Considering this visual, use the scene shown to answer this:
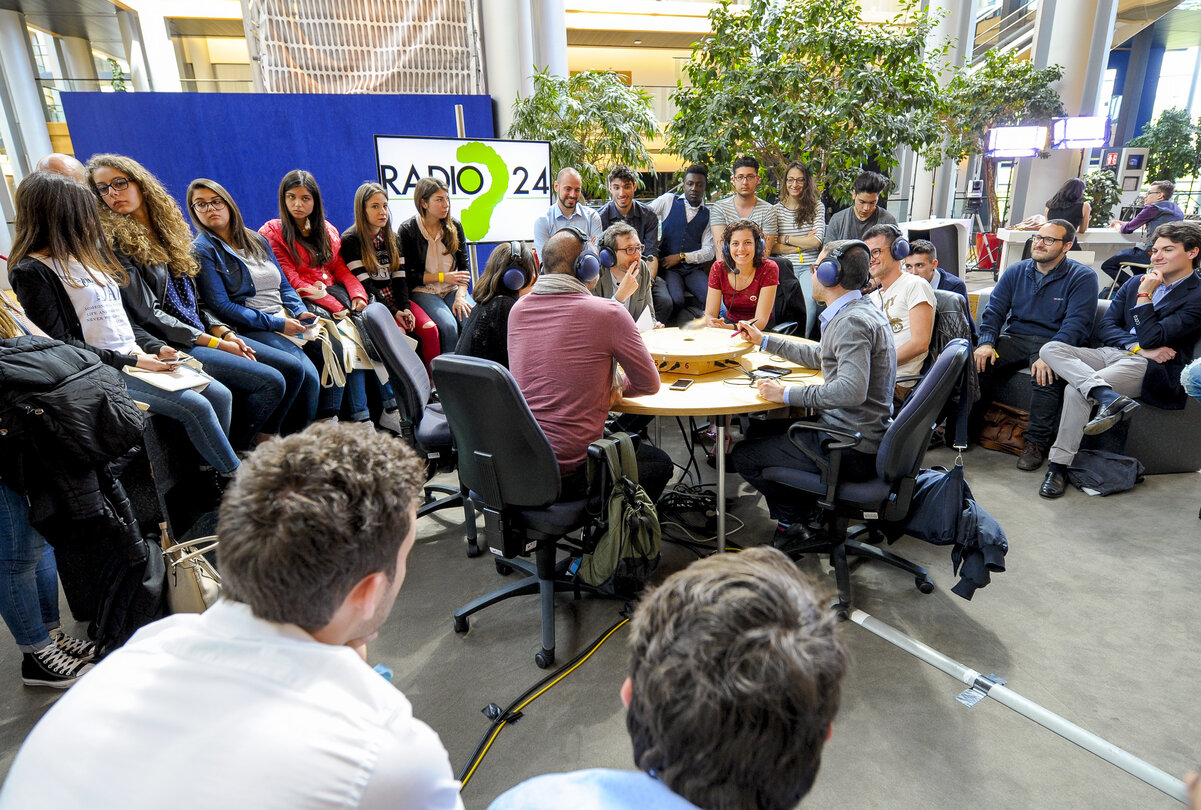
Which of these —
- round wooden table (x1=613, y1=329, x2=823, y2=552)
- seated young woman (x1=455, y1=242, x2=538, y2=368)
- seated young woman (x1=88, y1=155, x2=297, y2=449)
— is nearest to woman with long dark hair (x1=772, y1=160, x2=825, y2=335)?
round wooden table (x1=613, y1=329, x2=823, y2=552)

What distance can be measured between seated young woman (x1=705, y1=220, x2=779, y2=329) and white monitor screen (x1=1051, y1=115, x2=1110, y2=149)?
7.39 metres

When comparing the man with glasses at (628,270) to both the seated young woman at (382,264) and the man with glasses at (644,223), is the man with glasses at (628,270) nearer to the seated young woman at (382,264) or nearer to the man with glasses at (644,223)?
the man with glasses at (644,223)

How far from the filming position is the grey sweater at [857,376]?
2.30 m

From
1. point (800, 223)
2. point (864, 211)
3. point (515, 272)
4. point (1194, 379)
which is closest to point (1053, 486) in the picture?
point (1194, 379)

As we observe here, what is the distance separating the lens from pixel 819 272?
2.40 meters

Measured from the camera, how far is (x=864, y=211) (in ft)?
14.5

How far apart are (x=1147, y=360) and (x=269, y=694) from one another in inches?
166

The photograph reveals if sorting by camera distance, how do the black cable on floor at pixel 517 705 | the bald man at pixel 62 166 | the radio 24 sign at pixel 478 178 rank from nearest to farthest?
the black cable on floor at pixel 517 705 < the bald man at pixel 62 166 < the radio 24 sign at pixel 478 178

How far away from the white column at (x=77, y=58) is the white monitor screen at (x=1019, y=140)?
1333 centimetres

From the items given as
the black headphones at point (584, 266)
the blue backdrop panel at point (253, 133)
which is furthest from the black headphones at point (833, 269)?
the blue backdrop panel at point (253, 133)

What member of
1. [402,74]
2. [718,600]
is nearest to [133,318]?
[718,600]

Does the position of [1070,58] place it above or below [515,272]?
above

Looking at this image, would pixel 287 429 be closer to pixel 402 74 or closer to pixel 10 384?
pixel 10 384

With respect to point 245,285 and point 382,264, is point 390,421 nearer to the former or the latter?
point 382,264
